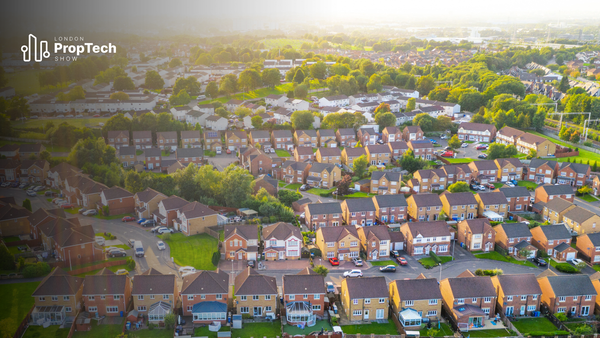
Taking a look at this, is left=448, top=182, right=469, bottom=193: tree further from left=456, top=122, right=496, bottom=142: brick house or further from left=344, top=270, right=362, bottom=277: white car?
left=456, top=122, right=496, bottom=142: brick house

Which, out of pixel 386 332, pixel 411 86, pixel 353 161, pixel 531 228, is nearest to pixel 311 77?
pixel 411 86

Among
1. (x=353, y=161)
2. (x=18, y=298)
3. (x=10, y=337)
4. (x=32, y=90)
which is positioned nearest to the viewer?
(x=10, y=337)

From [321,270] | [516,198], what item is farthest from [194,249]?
[516,198]

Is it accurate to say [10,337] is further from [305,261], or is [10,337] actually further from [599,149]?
[599,149]

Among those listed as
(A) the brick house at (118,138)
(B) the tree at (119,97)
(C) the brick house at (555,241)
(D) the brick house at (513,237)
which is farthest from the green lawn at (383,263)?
(B) the tree at (119,97)

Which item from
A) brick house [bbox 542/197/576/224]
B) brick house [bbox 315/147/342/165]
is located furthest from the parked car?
brick house [bbox 315/147/342/165]

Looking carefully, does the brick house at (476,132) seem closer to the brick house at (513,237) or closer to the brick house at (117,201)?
the brick house at (513,237)
